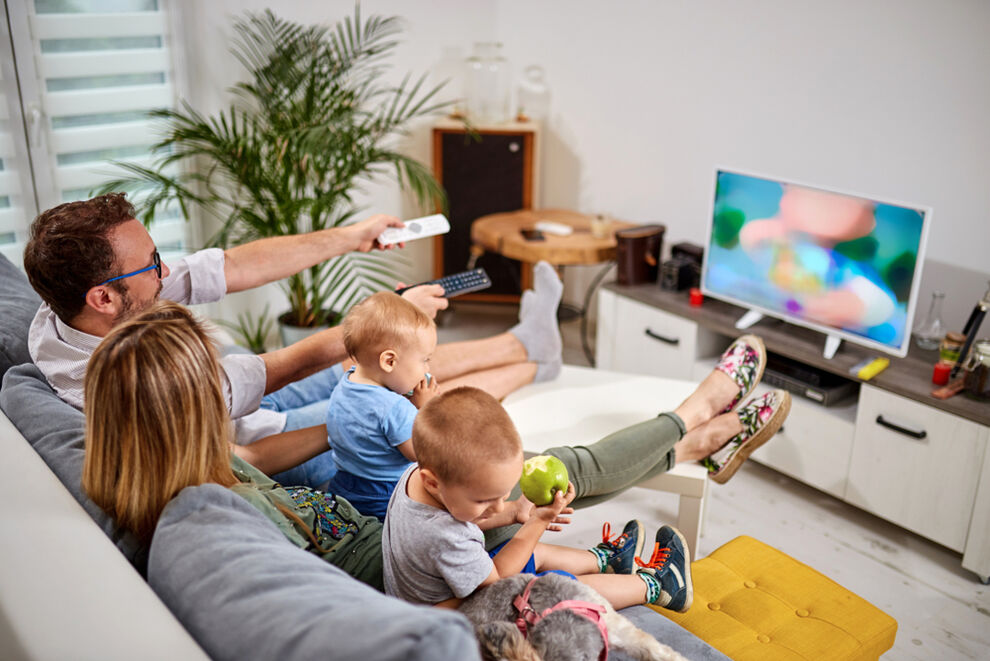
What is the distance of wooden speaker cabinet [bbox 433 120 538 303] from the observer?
4043 millimetres

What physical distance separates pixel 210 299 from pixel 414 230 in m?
0.61

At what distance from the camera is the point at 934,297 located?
2.85m

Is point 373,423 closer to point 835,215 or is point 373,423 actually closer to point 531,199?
point 835,215

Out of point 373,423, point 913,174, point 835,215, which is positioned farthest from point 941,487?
point 373,423

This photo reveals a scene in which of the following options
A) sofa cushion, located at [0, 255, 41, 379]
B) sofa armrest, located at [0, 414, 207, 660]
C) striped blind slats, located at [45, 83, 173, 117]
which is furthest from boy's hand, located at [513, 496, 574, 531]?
striped blind slats, located at [45, 83, 173, 117]

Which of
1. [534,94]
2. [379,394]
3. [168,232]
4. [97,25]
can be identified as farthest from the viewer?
[534,94]

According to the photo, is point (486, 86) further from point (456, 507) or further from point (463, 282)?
point (456, 507)

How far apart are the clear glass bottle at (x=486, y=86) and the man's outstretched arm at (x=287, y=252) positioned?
1.80m

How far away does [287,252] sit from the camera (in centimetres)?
238

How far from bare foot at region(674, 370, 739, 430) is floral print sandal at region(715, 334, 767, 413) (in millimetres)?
19

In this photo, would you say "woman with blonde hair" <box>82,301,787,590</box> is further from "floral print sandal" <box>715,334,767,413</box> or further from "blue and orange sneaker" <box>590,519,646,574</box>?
"floral print sandal" <box>715,334,767,413</box>

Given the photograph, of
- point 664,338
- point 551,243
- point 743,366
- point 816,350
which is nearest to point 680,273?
point 664,338

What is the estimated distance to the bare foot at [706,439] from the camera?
2244 mm

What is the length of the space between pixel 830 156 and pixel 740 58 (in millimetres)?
564
